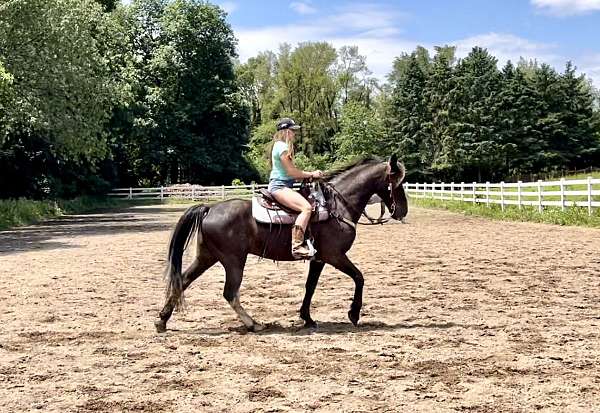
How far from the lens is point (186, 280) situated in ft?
25.2

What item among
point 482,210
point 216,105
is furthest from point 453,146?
point 482,210

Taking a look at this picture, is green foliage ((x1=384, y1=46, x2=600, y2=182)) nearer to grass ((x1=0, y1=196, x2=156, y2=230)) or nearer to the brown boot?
grass ((x1=0, y1=196, x2=156, y2=230))

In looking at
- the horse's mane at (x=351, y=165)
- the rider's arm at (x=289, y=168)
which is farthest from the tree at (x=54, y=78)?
the rider's arm at (x=289, y=168)

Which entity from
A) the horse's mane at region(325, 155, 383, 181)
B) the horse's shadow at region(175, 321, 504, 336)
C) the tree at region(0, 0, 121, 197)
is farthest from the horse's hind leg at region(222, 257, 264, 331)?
the tree at region(0, 0, 121, 197)

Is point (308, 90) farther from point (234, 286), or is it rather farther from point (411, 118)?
point (234, 286)

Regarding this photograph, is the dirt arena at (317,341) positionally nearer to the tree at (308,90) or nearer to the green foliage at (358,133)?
the green foliage at (358,133)

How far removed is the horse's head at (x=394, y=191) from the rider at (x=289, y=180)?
968mm

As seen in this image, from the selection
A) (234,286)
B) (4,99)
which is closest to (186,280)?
(234,286)

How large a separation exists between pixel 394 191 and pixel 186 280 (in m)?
2.63

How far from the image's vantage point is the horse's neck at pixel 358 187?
26.1 ft

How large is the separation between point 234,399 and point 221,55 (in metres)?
61.8

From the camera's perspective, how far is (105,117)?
31.3m

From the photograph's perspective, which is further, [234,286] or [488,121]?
[488,121]

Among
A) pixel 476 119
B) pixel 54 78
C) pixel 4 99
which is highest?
pixel 476 119
